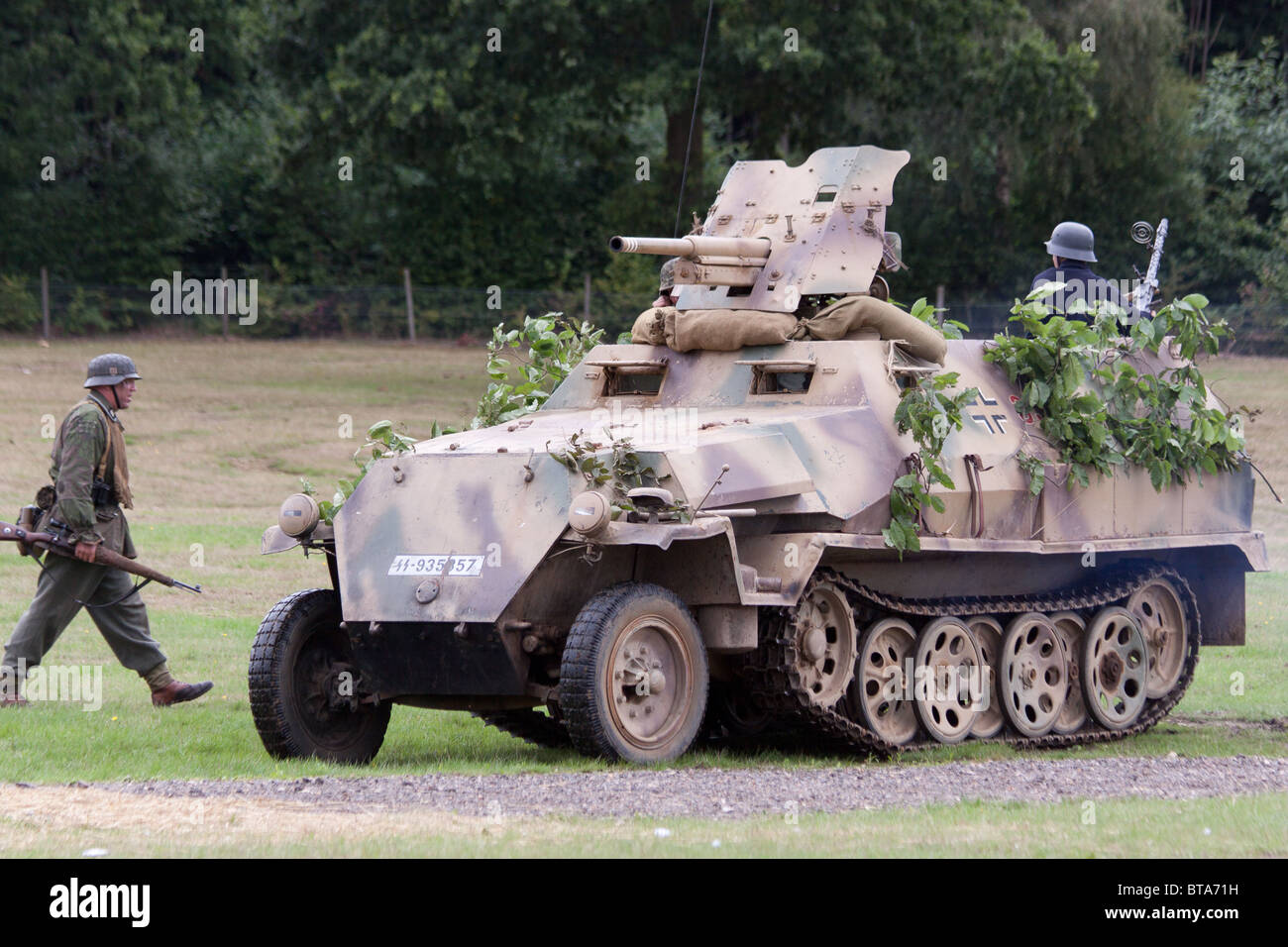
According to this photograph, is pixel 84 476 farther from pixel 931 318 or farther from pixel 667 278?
pixel 931 318

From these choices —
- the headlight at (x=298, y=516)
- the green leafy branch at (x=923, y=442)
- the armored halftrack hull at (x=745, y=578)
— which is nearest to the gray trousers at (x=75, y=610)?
the armored halftrack hull at (x=745, y=578)

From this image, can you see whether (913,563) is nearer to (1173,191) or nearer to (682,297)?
(682,297)

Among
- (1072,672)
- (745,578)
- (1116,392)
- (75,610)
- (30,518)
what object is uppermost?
(1116,392)

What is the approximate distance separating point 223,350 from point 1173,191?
58.6ft

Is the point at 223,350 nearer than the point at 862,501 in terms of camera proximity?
No

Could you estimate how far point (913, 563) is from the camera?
12.3m

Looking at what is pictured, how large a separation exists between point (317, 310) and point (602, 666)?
2670 cm

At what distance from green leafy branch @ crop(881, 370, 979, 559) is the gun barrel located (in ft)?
4.96

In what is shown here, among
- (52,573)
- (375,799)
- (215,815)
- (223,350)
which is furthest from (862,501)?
(223,350)

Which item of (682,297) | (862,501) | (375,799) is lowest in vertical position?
(375,799)

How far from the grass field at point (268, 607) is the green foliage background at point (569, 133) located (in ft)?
10.1

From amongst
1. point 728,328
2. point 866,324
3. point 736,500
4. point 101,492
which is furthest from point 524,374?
point 736,500

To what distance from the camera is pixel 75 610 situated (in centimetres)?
1291

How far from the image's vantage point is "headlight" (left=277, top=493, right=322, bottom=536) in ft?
35.9
